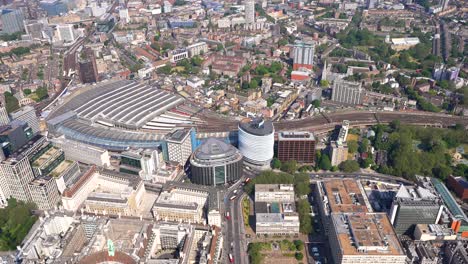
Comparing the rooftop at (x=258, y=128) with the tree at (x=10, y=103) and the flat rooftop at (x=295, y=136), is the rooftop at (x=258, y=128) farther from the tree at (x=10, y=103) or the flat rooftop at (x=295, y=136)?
the tree at (x=10, y=103)

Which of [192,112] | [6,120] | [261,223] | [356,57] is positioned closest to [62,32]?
[6,120]

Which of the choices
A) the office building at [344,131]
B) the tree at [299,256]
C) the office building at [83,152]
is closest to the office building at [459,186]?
the office building at [344,131]

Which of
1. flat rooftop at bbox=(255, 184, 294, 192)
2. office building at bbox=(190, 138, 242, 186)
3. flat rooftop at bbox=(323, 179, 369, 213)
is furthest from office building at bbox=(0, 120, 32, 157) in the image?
flat rooftop at bbox=(323, 179, 369, 213)

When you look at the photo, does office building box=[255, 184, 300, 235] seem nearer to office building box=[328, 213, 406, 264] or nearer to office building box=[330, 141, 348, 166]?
office building box=[328, 213, 406, 264]

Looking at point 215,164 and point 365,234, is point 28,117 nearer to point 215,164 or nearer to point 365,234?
point 215,164

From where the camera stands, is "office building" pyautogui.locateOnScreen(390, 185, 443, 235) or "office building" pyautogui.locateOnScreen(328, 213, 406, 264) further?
"office building" pyautogui.locateOnScreen(390, 185, 443, 235)

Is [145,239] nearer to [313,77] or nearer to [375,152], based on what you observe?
[375,152]
